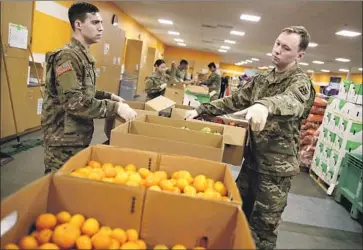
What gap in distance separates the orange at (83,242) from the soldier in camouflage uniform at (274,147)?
111cm

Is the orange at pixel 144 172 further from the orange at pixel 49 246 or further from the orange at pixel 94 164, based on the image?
the orange at pixel 49 246

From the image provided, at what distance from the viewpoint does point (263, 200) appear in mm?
2021

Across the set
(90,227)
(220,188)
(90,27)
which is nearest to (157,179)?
(220,188)

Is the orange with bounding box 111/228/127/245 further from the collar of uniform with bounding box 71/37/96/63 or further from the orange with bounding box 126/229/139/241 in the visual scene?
the collar of uniform with bounding box 71/37/96/63

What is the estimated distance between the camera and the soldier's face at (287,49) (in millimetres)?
1859

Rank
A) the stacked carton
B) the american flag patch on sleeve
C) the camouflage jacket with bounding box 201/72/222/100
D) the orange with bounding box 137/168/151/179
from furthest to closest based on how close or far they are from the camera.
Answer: the camouflage jacket with bounding box 201/72/222/100
the stacked carton
the american flag patch on sleeve
the orange with bounding box 137/168/151/179

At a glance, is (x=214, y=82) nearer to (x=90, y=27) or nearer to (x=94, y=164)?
(x=90, y=27)

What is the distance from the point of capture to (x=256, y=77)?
2.16 m

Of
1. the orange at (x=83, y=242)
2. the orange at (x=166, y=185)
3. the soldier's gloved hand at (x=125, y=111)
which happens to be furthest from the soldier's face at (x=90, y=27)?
the orange at (x=83, y=242)

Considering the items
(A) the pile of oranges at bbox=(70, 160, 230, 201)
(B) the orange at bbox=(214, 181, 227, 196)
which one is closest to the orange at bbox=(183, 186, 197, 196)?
(A) the pile of oranges at bbox=(70, 160, 230, 201)

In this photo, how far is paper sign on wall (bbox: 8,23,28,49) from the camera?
433cm

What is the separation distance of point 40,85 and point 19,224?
14.6 ft

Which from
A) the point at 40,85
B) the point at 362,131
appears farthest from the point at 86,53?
the point at 362,131

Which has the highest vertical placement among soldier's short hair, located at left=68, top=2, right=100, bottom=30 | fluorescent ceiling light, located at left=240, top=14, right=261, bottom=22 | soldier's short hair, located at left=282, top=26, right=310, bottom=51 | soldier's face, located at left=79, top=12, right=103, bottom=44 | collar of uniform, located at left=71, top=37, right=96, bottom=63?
fluorescent ceiling light, located at left=240, top=14, right=261, bottom=22
